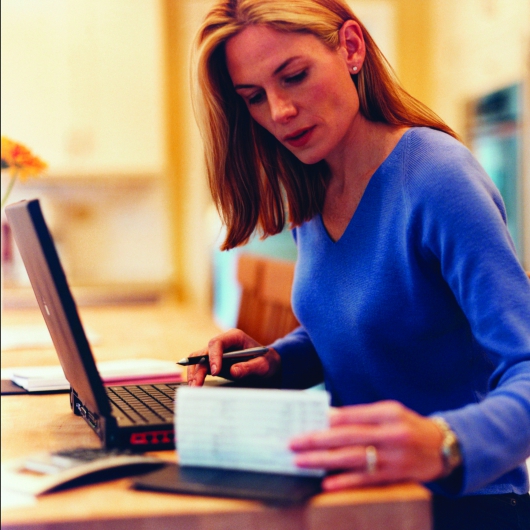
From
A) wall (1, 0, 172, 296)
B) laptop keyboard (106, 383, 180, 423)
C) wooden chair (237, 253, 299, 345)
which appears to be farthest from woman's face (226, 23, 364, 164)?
wall (1, 0, 172, 296)

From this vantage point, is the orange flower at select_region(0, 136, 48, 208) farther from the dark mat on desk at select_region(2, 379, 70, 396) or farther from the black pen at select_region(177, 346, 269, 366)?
the black pen at select_region(177, 346, 269, 366)

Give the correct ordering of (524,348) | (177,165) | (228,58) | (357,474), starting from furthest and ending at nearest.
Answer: (177,165)
(228,58)
(524,348)
(357,474)

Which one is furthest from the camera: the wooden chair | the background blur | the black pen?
the background blur

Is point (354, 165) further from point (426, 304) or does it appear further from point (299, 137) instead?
point (426, 304)

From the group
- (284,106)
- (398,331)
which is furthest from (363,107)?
(398,331)

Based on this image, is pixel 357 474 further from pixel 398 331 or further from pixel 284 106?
pixel 284 106

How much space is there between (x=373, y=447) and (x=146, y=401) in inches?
15.9

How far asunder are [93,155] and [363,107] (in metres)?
3.00

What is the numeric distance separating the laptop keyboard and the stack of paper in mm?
137

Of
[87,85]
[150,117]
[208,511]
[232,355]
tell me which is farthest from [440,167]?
[87,85]

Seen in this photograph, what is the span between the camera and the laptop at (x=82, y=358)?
0.68 metres

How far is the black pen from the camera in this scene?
103 centimetres

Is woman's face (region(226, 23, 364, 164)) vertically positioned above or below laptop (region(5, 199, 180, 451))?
above

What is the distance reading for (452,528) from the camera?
97cm
